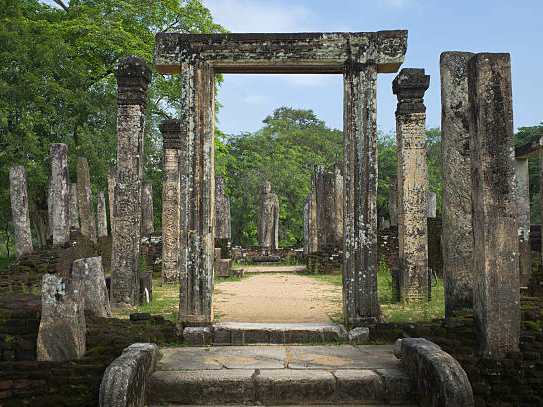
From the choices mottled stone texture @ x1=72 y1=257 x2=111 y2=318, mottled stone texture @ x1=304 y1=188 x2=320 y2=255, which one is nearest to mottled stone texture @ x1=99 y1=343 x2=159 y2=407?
mottled stone texture @ x1=72 y1=257 x2=111 y2=318

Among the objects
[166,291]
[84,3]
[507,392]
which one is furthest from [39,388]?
[84,3]

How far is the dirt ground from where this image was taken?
8617 millimetres

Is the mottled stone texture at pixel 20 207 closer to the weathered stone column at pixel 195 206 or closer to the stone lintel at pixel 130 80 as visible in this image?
the stone lintel at pixel 130 80

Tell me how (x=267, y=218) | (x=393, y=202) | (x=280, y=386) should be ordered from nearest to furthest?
(x=280, y=386) < (x=393, y=202) < (x=267, y=218)

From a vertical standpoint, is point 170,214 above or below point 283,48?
below

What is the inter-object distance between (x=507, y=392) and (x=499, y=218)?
60.9 inches

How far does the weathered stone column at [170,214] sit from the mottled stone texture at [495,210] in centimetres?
970

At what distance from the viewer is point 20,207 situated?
14.6 meters

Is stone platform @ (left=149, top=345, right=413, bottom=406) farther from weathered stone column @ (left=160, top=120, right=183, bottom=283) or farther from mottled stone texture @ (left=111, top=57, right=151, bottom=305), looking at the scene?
weathered stone column @ (left=160, top=120, right=183, bottom=283)

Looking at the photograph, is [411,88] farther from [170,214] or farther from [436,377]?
[436,377]

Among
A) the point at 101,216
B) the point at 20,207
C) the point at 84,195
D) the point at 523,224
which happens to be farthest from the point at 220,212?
the point at 523,224

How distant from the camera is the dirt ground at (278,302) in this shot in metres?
8.62

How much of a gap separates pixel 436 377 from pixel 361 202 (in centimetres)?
310

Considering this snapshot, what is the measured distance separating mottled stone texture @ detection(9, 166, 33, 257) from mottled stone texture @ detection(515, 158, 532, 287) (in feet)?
37.5
